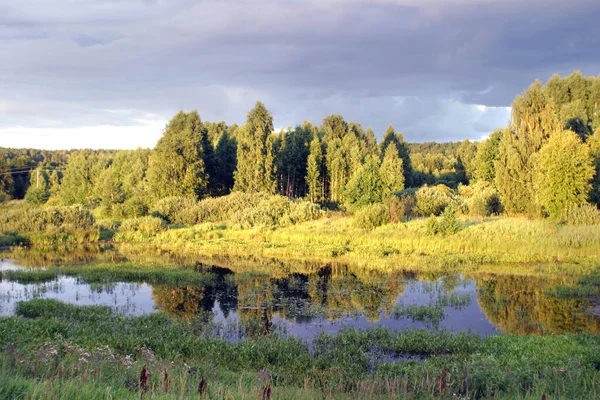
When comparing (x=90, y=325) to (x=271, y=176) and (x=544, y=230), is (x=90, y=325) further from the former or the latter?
(x=271, y=176)

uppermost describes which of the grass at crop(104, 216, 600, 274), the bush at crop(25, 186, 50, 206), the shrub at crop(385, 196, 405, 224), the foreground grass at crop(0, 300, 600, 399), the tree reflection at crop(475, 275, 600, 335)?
the bush at crop(25, 186, 50, 206)

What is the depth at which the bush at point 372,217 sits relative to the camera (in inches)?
1246

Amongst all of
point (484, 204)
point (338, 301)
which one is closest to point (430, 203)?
point (484, 204)

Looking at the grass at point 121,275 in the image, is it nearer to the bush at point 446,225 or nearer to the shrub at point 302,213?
the bush at point 446,225

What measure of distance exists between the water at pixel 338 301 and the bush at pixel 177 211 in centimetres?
2096

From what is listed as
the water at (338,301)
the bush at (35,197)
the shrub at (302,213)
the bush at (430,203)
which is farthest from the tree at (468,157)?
the bush at (35,197)

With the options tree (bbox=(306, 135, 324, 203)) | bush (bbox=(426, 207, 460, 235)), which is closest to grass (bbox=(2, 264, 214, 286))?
bush (bbox=(426, 207, 460, 235))

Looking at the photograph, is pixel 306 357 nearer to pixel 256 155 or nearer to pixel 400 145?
pixel 256 155

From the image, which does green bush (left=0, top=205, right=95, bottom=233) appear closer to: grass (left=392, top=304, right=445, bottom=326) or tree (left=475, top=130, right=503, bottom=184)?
grass (left=392, top=304, right=445, bottom=326)

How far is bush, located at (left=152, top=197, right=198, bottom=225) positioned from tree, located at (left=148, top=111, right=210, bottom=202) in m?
5.10

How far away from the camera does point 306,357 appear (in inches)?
412

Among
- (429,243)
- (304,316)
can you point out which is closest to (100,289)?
(304,316)

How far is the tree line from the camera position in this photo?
3209cm

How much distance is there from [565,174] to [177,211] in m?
30.6
